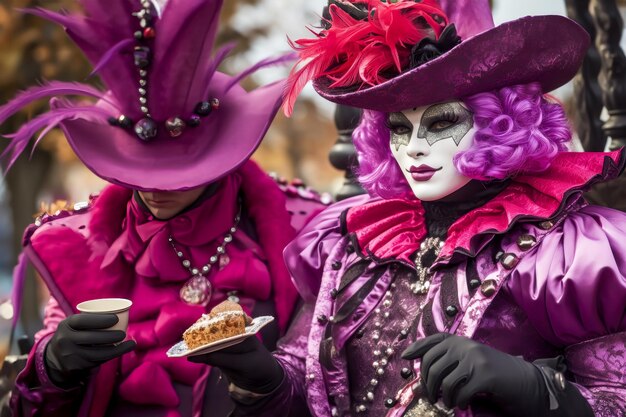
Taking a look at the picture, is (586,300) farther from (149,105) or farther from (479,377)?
(149,105)

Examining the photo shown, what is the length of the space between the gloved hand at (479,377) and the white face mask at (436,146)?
1.35ft

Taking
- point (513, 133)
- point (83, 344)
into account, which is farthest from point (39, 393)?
point (513, 133)

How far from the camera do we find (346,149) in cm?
331

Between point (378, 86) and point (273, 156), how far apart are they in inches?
495

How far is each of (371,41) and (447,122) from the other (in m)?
0.28

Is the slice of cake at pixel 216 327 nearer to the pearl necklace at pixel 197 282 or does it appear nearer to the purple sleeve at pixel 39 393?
the pearl necklace at pixel 197 282

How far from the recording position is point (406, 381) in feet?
6.95

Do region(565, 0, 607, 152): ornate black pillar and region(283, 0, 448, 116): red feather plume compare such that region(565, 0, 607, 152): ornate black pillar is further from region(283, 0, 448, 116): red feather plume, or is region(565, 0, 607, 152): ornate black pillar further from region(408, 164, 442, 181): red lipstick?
region(408, 164, 442, 181): red lipstick

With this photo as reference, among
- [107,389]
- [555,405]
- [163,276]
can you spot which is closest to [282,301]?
[163,276]

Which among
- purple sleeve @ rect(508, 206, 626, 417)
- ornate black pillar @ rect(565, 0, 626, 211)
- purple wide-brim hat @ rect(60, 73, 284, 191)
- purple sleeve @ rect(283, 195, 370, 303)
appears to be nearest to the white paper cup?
purple wide-brim hat @ rect(60, 73, 284, 191)

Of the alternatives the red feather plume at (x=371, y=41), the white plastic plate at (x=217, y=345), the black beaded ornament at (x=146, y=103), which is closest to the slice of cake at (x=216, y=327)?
the white plastic plate at (x=217, y=345)

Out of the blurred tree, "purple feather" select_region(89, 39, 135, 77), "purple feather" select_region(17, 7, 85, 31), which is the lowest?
the blurred tree

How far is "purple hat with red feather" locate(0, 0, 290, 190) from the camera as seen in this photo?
2592 millimetres

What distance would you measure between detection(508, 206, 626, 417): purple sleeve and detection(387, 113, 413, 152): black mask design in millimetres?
412
